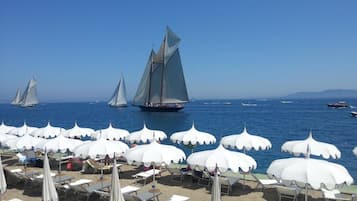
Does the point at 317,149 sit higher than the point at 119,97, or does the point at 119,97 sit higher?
the point at 119,97

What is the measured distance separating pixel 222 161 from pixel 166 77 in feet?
215

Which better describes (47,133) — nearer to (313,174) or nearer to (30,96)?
A: (313,174)

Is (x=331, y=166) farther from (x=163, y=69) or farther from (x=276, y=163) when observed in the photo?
(x=163, y=69)


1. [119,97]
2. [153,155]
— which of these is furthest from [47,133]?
[119,97]

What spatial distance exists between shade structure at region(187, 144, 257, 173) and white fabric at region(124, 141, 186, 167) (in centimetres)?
73

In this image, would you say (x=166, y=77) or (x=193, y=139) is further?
(x=166, y=77)

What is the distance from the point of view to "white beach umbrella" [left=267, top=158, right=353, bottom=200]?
8.13 m

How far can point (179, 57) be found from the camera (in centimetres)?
7600

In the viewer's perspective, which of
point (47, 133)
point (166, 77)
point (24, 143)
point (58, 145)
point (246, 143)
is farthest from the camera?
point (166, 77)

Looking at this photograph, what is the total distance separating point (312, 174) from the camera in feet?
27.2

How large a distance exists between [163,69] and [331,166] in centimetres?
6893

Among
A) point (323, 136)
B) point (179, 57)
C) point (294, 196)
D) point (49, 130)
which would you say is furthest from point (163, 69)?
point (294, 196)

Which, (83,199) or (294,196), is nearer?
(294,196)

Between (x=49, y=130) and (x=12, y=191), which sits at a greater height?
(x=49, y=130)
